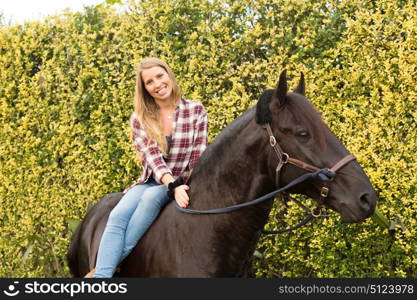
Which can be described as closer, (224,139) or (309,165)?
(309,165)

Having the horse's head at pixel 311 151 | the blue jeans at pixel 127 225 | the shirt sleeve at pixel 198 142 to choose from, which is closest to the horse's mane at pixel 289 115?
the horse's head at pixel 311 151

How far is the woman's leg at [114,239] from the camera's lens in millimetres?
3801

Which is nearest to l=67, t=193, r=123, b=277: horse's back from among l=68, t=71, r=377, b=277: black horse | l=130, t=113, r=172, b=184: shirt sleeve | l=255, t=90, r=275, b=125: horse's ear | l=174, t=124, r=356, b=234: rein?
l=68, t=71, r=377, b=277: black horse

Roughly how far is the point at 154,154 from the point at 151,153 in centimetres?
2

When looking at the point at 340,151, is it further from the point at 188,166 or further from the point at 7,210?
the point at 7,210

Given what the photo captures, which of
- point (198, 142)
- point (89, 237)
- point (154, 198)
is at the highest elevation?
point (198, 142)

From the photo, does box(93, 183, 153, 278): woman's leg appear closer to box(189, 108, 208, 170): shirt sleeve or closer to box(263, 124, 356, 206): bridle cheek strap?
box(189, 108, 208, 170): shirt sleeve

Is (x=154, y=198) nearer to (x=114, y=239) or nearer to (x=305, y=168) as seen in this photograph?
(x=114, y=239)

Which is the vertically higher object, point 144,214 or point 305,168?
point 305,168

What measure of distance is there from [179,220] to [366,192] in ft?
4.18

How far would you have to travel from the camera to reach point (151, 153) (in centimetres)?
393

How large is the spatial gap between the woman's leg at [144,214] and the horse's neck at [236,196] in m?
0.40

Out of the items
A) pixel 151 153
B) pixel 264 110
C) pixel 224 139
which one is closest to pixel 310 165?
pixel 264 110

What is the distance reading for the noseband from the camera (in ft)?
10.1
